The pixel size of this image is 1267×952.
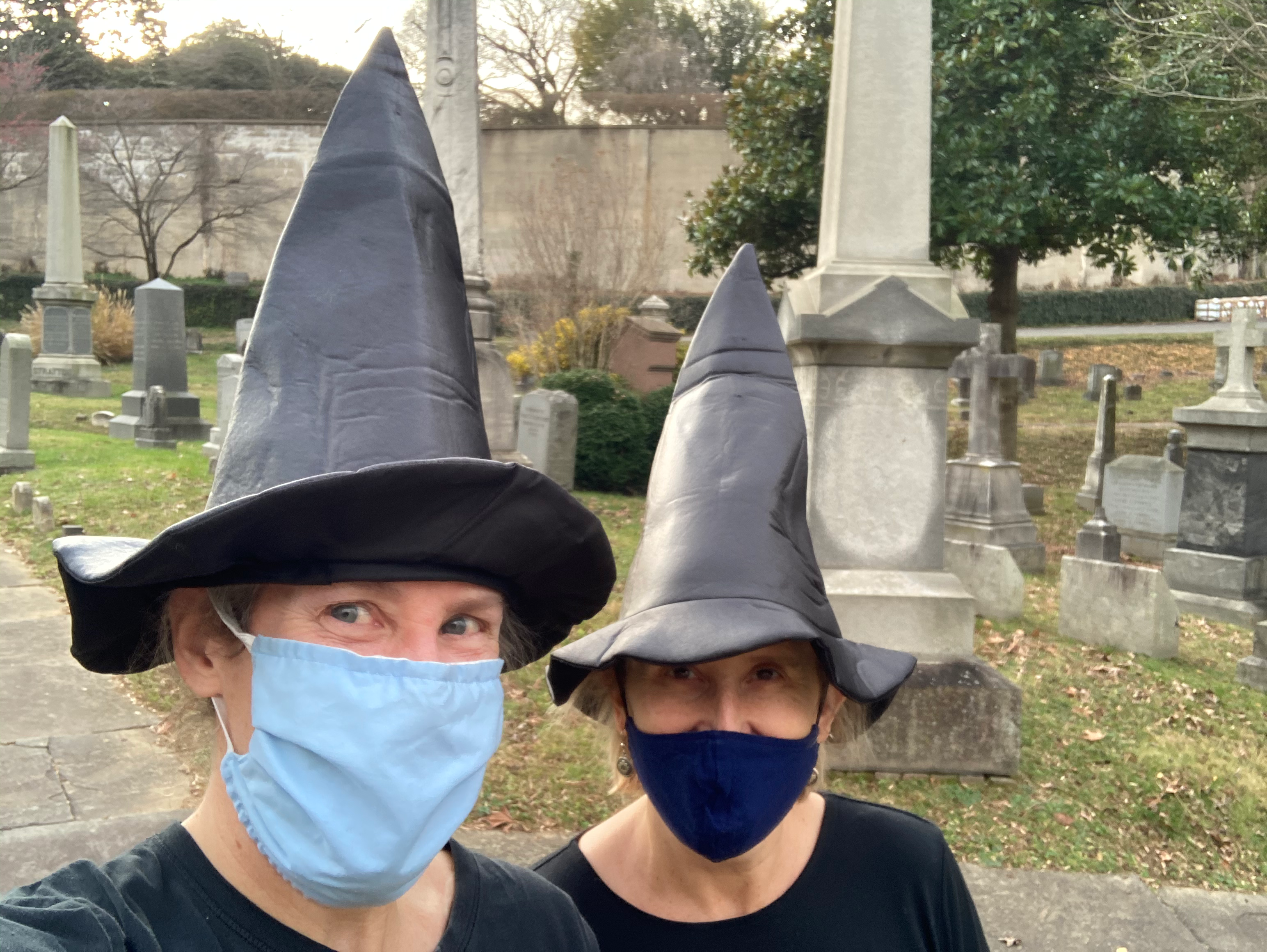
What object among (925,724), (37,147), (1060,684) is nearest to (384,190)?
(925,724)

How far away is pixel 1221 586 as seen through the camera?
970 cm

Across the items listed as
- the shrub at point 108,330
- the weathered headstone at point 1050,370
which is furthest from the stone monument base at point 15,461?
the weathered headstone at point 1050,370

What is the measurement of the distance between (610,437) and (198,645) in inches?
476

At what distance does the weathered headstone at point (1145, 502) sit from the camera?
11305mm

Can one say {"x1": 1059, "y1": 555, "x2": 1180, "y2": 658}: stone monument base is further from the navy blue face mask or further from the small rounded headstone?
the small rounded headstone

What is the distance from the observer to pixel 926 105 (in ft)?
17.9

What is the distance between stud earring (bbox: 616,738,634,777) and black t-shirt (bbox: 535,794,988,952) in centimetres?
18

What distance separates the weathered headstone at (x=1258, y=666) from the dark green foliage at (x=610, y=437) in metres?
7.30

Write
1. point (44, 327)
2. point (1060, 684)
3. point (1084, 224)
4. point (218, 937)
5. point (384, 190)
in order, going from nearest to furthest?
point (218, 937)
point (384, 190)
point (1060, 684)
point (1084, 224)
point (44, 327)

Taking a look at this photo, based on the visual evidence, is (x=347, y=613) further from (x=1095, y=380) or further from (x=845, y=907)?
(x=1095, y=380)

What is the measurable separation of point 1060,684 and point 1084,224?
993 cm

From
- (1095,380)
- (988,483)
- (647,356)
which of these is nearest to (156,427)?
(647,356)

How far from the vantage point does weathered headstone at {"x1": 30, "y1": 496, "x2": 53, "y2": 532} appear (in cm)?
946

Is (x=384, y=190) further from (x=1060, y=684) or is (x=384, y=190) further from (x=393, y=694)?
(x=1060, y=684)
